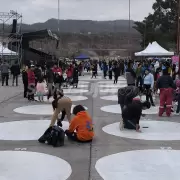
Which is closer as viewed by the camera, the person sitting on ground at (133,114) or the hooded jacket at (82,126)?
the hooded jacket at (82,126)

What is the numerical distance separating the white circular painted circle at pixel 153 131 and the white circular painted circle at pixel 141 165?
4.01 ft

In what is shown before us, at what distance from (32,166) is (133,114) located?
3572 millimetres

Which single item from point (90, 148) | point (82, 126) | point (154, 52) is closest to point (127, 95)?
point (82, 126)

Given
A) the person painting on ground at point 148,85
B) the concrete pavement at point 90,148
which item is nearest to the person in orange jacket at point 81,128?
the concrete pavement at point 90,148

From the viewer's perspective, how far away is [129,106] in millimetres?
9234

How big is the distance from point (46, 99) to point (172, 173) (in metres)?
10.2

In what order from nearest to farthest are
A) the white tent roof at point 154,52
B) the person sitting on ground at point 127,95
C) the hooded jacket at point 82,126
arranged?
the hooded jacket at point 82,126, the person sitting on ground at point 127,95, the white tent roof at point 154,52

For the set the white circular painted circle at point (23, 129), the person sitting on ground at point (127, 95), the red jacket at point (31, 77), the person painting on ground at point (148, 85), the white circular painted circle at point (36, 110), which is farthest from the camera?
the red jacket at point (31, 77)

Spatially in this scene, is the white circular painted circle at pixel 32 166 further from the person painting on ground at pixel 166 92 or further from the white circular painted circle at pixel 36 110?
the person painting on ground at pixel 166 92

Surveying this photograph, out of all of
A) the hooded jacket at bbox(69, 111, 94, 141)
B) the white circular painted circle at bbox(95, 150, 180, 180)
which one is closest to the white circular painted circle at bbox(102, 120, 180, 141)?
the hooded jacket at bbox(69, 111, 94, 141)

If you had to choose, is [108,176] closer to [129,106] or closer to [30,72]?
[129,106]

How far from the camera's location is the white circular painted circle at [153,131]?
858 centimetres

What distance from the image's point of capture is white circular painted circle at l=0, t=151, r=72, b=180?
5873 millimetres

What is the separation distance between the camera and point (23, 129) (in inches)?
375
